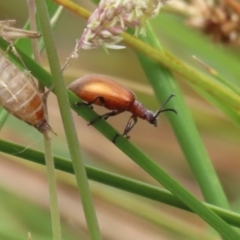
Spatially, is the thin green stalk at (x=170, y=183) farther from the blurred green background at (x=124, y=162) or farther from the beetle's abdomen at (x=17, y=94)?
the blurred green background at (x=124, y=162)

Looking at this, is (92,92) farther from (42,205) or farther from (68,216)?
(42,205)

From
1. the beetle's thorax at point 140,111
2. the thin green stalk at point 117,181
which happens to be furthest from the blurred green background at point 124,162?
the thin green stalk at point 117,181

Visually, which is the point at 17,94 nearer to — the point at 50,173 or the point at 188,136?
the point at 50,173

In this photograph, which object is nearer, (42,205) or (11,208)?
(11,208)

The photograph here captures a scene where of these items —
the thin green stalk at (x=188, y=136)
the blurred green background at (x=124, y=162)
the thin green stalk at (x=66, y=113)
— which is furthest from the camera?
the blurred green background at (x=124, y=162)

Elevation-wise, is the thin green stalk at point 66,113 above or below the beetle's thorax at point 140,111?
above

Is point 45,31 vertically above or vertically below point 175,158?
above

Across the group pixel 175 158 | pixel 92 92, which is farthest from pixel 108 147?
pixel 92 92

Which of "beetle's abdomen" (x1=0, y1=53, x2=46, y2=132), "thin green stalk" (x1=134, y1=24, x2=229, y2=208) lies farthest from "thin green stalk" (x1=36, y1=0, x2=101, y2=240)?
"thin green stalk" (x1=134, y1=24, x2=229, y2=208)
